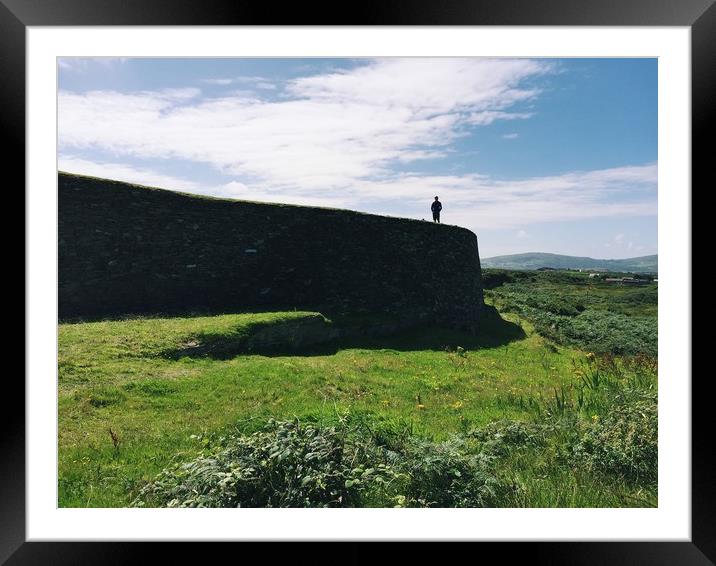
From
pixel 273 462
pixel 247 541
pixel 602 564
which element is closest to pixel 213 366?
pixel 273 462

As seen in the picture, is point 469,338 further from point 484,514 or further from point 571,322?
point 484,514

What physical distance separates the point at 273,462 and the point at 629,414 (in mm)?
3753

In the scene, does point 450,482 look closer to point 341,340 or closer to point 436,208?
point 341,340

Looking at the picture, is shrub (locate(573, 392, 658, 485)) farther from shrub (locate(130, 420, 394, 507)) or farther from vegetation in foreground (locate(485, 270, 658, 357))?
vegetation in foreground (locate(485, 270, 658, 357))

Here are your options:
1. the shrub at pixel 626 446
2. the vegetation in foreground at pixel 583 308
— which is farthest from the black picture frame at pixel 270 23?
the vegetation in foreground at pixel 583 308

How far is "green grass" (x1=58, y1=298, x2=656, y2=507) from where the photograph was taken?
4230 mm

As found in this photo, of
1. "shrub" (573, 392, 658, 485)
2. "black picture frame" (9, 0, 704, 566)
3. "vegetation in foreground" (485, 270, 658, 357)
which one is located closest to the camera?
"black picture frame" (9, 0, 704, 566)

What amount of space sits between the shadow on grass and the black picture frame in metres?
6.05

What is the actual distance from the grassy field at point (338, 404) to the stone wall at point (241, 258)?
1.68 meters

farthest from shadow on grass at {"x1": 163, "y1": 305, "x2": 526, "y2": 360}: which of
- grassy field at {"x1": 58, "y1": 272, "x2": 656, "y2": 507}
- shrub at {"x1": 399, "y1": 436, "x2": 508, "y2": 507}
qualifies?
shrub at {"x1": 399, "y1": 436, "x2": 508, "y2": 507}

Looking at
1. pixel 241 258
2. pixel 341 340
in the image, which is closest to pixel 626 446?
pixel 341 340

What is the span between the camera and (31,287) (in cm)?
330

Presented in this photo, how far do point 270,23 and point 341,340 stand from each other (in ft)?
33.1

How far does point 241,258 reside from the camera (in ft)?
45.6
